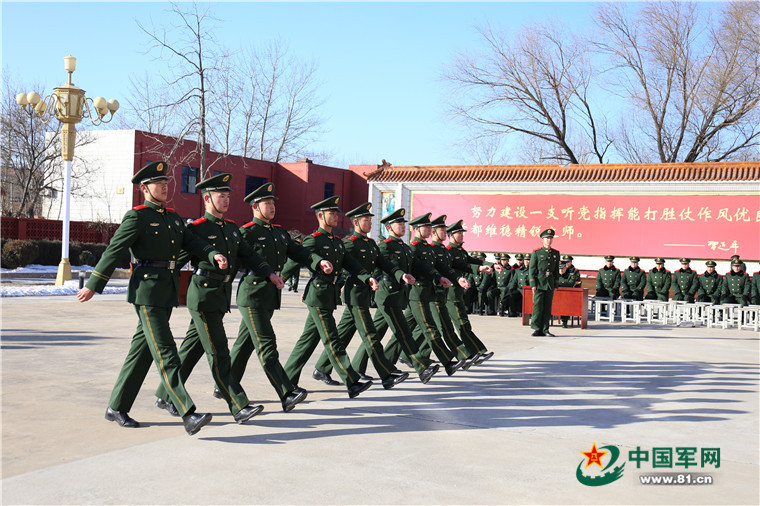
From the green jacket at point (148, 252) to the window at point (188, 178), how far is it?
28656 millimetres

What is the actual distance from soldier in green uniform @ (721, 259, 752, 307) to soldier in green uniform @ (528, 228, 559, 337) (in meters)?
5.79

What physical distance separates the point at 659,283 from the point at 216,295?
541 inches

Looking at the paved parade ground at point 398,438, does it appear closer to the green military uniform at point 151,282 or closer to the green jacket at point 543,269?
the green military uniform at point 151,282

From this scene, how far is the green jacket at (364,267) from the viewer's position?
6.93m

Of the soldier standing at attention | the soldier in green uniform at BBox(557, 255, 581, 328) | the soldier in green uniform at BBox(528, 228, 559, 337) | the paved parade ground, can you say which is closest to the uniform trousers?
the paved parade ground

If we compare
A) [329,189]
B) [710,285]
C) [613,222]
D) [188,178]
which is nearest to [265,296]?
[710,285]

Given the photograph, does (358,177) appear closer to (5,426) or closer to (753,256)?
(753,256)

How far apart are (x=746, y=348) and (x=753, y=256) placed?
7073 mm

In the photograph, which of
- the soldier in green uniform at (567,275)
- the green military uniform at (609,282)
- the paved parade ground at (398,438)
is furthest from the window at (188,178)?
the paved parade ground at (398,438)

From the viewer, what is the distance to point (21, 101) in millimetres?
18375

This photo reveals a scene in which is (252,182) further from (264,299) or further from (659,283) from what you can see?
(264,299)

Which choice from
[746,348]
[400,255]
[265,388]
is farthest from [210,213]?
[746,348]

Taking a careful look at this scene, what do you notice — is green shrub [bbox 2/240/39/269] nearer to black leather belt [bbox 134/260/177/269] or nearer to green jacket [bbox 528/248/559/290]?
green jacket [bbox 528/248/559/290]

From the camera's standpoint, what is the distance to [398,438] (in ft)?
17.1
